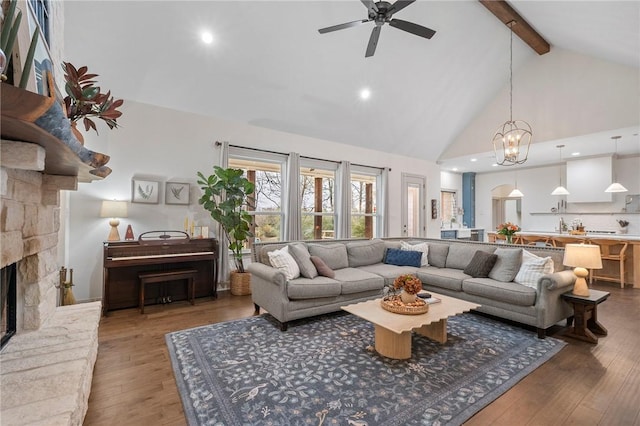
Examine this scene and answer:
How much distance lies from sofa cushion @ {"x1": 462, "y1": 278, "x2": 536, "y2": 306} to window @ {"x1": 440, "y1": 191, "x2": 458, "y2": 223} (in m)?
6.75

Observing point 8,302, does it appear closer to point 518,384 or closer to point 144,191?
point 144,191

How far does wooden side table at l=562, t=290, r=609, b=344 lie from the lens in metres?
2.95

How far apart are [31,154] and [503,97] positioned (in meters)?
7.95

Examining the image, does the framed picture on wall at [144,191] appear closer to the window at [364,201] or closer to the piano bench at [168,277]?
the piano bench at [168,277]

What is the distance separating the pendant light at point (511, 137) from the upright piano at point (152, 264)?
188 inches

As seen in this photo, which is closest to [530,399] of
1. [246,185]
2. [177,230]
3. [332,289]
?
[332,289]

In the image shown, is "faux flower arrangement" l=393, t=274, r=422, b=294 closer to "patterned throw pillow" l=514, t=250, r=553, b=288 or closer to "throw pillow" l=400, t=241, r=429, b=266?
"patterned throw pillow" l=514, t=250, r=553, b=288

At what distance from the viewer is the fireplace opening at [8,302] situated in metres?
1.84

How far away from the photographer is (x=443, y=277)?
12.6 feet

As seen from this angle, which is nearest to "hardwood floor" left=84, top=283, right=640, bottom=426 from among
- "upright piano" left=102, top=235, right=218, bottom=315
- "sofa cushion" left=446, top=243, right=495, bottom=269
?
"upright piano" left=102, top=235, right=218, bottom=315

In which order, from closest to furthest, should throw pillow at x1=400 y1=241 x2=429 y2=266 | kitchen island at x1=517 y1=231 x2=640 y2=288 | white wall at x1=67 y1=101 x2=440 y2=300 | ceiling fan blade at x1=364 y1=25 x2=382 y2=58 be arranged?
ceiling fan blade at x1=364 y1=25 x2=382 y2=58 → white wall at x1=67 y1=101 x2=440 y2=300 → throw pillow at x1=400 y1=241 x2=429 y2=266 → kitchen island at x1=517 y1=231 x2=640 y2=288

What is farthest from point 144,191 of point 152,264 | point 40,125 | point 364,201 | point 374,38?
point 364,201

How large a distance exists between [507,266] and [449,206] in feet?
22.9

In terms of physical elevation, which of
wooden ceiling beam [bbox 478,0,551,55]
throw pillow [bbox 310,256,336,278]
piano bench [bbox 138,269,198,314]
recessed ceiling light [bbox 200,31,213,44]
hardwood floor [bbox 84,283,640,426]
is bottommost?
hardwood floor [bbox 84,283,640,426]
